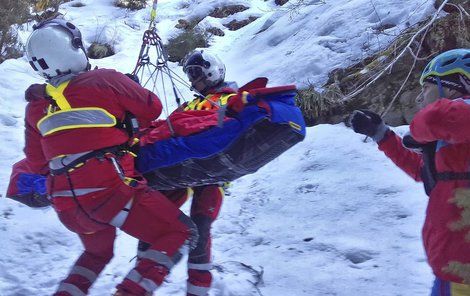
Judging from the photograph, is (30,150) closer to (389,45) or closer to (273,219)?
(273,219)

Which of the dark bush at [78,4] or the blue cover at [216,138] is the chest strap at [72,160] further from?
the dark bush at [78,4]

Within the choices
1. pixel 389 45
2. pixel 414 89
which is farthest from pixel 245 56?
pixel 414 89

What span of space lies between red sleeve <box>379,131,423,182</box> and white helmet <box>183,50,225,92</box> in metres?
1.50

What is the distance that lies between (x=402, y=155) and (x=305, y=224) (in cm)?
177

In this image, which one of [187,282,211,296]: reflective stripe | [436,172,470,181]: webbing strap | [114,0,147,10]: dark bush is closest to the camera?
[436,172,470,181]: webbing strap

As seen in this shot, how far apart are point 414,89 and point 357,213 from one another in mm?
→ 2233

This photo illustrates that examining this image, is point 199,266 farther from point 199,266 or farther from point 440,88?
point 440,88

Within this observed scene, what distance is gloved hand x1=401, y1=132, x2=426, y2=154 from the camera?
8.25 feet

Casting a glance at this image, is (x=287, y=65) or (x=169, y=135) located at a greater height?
(x=169, y=135)

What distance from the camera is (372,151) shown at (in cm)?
541

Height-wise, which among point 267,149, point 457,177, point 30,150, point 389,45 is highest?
point 30,150

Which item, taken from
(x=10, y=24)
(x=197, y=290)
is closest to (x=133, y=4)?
(x=10, y=24)

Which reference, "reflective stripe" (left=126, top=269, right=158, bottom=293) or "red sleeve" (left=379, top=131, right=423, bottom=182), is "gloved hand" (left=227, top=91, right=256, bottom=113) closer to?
"red sleeve" (left=379, top=131, right=423, bottom=182)

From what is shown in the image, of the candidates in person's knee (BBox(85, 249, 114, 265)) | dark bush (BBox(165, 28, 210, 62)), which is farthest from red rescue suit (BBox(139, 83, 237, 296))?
dark bush (BBox(165, 28, 210, 62))
